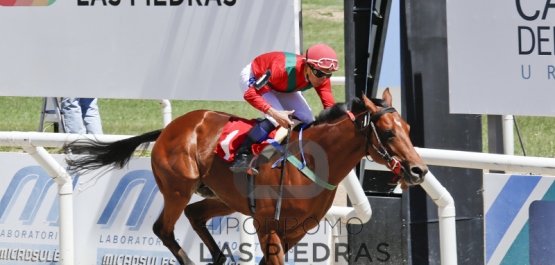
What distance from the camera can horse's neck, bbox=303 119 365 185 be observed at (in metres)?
4.92

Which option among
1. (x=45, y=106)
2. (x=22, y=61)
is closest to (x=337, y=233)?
(x=22, y=61)

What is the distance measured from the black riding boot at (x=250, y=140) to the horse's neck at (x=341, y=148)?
365 millimetres

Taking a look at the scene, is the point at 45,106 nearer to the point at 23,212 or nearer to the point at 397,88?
the point at 23,212

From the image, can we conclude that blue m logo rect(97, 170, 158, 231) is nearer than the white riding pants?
No

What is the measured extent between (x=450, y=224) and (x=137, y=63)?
10.1ft

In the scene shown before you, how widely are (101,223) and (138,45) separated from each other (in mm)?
1495

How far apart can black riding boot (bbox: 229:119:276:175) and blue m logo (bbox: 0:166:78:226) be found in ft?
5.68

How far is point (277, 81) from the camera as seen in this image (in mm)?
5156

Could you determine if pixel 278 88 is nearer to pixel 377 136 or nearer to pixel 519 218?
pixel 377 136

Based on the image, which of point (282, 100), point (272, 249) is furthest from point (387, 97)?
point (272, 249)

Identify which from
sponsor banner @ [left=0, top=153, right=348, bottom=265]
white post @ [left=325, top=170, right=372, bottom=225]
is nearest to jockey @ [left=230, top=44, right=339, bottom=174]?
white post @ [left=325, top=170, right=372, bottom=225]

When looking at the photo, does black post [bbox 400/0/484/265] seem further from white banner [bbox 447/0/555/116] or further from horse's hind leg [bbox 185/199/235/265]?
horse's hind leg [bbox 185/199/235/265]

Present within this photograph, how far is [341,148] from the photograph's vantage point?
4941mm

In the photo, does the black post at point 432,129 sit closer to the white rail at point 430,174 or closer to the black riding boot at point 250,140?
the white rail at point 430,174
